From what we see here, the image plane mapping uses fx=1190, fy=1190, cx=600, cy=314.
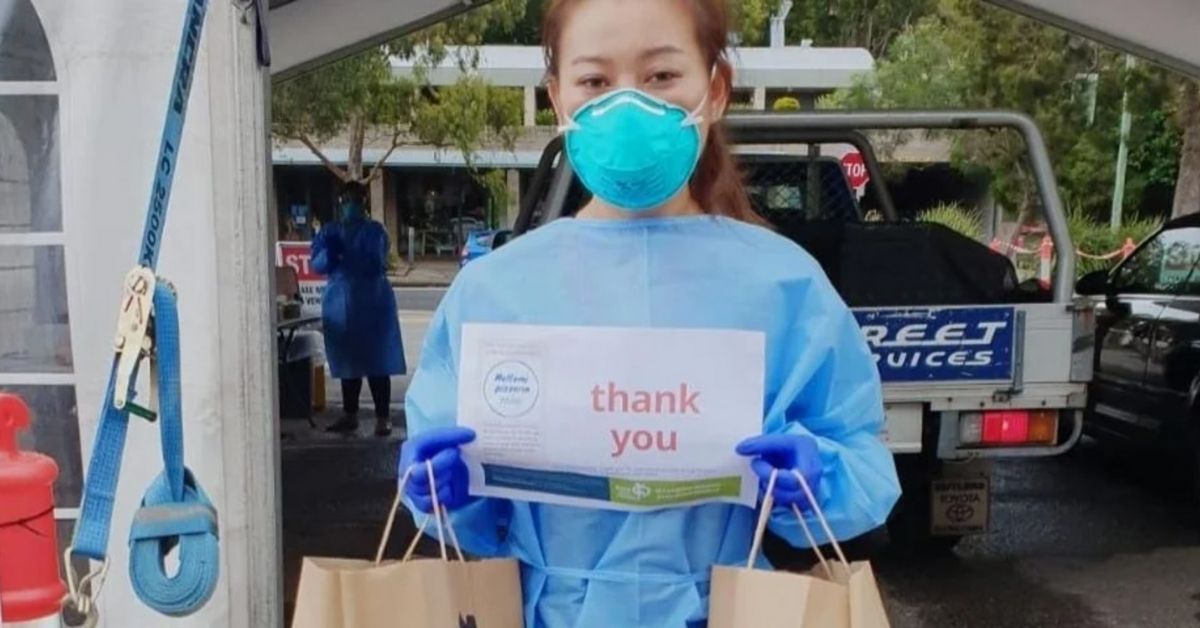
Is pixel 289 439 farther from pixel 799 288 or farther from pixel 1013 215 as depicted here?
pixel 1013 215

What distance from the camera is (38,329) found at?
8.96 ft

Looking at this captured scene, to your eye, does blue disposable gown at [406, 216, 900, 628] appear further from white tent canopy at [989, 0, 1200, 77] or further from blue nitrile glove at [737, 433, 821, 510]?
white tent canopy at [989, 0, 1200, 77]

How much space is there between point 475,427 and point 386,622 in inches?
10.3

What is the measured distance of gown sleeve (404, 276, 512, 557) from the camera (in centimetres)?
158

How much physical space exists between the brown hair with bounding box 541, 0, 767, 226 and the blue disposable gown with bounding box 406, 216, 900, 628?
0.33 feet

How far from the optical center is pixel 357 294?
28.0 ft

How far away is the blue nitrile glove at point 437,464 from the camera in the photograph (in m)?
1.47

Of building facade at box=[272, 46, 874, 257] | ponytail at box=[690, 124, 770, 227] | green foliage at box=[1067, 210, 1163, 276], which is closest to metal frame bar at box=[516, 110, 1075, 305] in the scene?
ponytail at box=[690, 124, 770, 227]

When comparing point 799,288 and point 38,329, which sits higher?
point 799,288

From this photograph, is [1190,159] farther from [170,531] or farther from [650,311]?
[170,531]

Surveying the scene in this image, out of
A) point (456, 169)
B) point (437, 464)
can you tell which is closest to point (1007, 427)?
point (437, 464)

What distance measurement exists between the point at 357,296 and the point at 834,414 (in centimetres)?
730

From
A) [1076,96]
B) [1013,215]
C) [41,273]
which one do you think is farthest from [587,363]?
[1013,215]

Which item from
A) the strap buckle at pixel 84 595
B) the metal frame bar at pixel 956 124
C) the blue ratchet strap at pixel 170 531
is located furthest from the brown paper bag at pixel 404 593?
the metal frame bar at pixel 956 124
